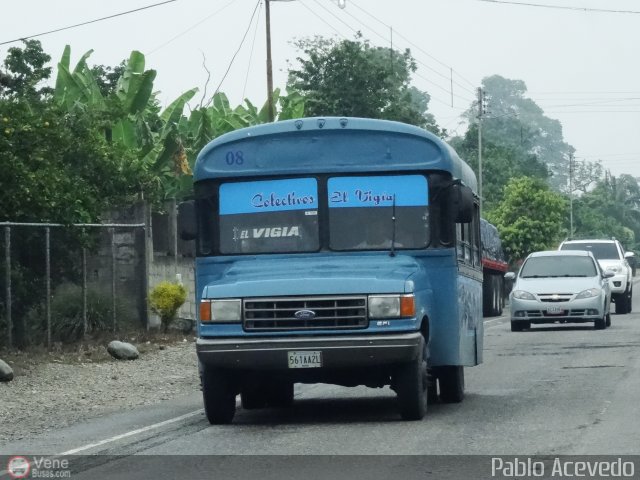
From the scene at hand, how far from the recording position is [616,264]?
39031mm

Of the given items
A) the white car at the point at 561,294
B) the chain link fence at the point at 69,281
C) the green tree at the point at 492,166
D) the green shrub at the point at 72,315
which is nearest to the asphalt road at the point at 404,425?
the chain link fence at the point at 69,281

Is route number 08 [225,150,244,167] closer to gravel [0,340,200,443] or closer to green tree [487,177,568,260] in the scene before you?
gravel [0,340,200,443]

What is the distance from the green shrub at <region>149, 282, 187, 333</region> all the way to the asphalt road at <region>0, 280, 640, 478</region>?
9.66m

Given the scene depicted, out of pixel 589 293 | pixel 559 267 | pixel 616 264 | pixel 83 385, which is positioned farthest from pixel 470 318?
pixel 616 264

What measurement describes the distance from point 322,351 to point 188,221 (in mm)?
2229

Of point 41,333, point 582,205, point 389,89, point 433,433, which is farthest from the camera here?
point 582,205

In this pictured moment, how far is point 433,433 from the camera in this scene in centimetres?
1257

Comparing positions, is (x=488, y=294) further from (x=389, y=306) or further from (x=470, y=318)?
(x=389, y=306)

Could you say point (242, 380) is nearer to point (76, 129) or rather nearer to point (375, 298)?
Result: point (375, 298)

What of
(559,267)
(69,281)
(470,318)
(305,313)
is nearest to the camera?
(305,313)

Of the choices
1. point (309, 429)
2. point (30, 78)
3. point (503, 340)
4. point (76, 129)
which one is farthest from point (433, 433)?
point (30, 78)

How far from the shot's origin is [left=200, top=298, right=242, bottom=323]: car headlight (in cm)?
1330

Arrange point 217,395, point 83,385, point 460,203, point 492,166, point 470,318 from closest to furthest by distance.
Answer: point 217,395 < point 460,203 < point 470,318 < point 83,385 < point 492,166

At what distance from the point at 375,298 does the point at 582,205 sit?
11328 centimetres
